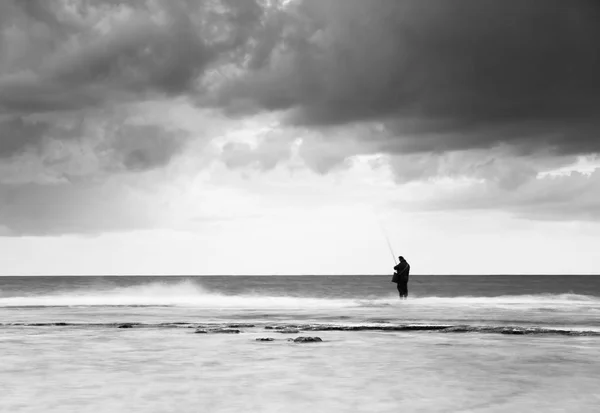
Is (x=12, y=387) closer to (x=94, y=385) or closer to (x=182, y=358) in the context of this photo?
(x=94, y=385)

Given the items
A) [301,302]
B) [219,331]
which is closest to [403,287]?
[301,302]

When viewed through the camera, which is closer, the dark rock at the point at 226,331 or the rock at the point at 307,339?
the rock at the point at 307,339

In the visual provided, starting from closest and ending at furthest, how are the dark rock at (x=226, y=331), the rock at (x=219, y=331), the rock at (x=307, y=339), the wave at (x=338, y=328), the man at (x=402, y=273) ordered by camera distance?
1. the rock at (x=307, y=339)
2. the wave at (x=338, y=328)
3. the rock at (x=219, y=331)
4. the dark rock at (x=226, y=331)
5. the man at (x=402, y=273)

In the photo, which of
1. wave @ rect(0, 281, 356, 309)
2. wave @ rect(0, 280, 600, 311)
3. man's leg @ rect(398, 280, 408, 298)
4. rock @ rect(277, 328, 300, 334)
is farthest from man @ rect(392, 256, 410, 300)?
rock @ rect(277, 328, 300, 334)

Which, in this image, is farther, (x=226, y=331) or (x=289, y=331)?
(x=289, y=331)

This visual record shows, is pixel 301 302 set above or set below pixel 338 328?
above

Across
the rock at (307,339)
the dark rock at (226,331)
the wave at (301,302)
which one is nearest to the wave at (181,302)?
the wave at (301,302)

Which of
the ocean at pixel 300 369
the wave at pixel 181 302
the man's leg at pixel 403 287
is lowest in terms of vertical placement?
the ocean at pixel 300 369

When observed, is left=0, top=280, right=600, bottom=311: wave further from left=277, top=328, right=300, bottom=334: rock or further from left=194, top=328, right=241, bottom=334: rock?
left=194, top=328, right=241, bottom=334: rock

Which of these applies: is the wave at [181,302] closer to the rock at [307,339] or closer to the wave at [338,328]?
the wave at [338,328]

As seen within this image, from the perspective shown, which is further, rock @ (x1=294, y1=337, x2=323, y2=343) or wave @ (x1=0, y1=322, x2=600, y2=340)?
wave @ (x1=0, y1=322, x2=600, y2=340)

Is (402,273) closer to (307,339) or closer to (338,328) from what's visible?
(338,328)

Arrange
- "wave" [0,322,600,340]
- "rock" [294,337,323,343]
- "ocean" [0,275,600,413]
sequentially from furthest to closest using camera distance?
1. "wave" [0,322,600,340]
2. "rock" [294,337,323,343]
3. "ocean" [0,275,600,413]

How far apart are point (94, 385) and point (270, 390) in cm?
340
